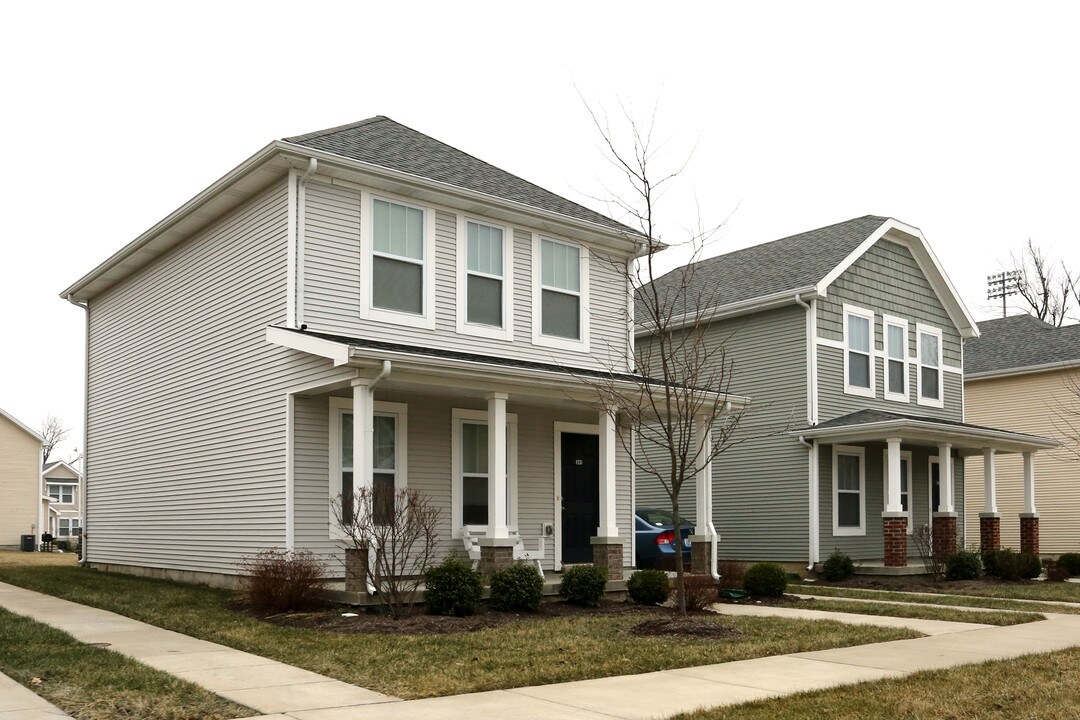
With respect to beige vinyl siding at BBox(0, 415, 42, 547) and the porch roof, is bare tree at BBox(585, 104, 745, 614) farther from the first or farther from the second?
beige vinyl siding at BBox(0, 415, 42, 547)

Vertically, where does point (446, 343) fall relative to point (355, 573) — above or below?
above

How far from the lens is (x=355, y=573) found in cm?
1230

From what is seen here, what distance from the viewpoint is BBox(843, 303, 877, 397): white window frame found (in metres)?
22.0

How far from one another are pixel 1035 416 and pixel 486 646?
76.6 ft

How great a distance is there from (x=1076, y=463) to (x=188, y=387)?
2316 cm

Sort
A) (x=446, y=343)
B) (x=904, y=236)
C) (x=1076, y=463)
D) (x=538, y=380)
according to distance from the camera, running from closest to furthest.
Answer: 1. (x=538, y=380)
2. (x=446, y=343)
3. (x=904, y=236)
4. (x=1076, y=463)

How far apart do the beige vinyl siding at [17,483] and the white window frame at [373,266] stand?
33.1m

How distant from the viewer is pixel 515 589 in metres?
12.8

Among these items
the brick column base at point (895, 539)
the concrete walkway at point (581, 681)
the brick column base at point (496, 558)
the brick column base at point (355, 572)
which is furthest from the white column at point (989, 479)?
the brick column base at point (355, 572)

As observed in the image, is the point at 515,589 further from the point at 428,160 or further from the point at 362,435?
the point at 428,160

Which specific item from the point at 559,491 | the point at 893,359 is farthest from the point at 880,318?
the point at 559,491

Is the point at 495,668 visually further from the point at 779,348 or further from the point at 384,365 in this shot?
the point at 779,348

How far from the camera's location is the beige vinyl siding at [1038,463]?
90.8ft

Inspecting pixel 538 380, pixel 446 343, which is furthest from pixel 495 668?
pixel 446 343
